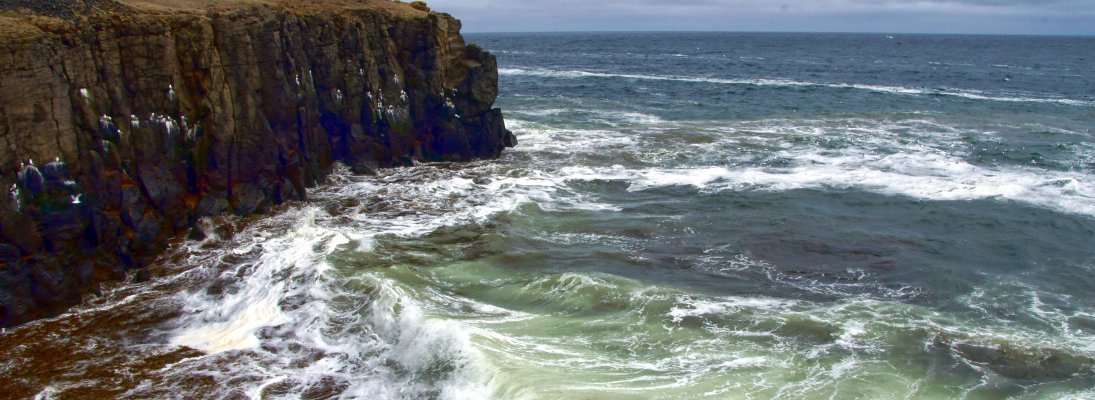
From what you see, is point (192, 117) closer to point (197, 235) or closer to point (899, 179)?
point (197, 235)

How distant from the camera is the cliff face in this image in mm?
17734

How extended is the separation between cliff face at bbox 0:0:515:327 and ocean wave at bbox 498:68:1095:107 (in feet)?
126

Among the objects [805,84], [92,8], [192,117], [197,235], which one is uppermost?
[92,8]

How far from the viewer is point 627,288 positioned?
1911 cm

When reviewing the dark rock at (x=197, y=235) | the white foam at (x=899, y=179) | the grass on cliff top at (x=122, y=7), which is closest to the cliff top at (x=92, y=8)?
the grass on cliff top at (x=122, y=7)

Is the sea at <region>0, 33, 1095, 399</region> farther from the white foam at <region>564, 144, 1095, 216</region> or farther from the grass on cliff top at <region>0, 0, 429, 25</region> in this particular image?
the grass on cliff top at <region>0, 0, 429, 25</region>

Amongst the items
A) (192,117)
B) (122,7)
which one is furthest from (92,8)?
(192,117)

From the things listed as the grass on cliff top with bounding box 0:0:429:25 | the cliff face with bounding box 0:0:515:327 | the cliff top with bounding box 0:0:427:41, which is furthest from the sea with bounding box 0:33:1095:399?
the grass on cliff top with bounding box 0:0:429:25

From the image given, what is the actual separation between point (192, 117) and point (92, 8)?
3.59 m

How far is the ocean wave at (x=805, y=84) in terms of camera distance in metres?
56.8

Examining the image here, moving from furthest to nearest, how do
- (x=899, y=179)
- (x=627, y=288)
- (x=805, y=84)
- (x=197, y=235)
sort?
(x=805, y=84) → (x=899, y=179) → (x=197, y=235) → (x=627, y=288)

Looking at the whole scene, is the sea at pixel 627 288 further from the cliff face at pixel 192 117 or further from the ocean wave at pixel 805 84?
the ocean wave at pixel 805 84

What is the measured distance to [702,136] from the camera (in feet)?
129

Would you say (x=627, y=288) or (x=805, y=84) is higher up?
(x=627, y=288)
